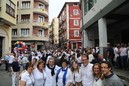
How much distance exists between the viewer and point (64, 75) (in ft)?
21.0

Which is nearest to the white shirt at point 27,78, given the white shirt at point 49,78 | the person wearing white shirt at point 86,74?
the white shirt at point 49,78

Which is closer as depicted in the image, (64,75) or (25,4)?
(64,75)

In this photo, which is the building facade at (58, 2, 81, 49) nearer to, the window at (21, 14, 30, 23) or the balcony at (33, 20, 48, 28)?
the balcony at (33, 20, 48, 28)

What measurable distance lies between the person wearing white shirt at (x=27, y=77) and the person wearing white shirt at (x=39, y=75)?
0.16 metres

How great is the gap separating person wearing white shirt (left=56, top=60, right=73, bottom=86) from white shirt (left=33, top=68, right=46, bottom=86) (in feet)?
1.56

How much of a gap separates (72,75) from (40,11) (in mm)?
42547

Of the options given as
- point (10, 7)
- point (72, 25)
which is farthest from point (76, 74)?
point (72, 25)

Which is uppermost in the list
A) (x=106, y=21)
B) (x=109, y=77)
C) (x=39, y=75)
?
(x=106, y=21)

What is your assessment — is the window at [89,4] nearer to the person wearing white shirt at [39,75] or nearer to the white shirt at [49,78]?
the white shirt at [49,78]

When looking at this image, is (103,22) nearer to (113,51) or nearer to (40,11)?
(113,51)

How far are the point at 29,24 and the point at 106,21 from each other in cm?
2797

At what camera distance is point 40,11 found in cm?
4762

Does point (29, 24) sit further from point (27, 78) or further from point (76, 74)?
point (27, 78)

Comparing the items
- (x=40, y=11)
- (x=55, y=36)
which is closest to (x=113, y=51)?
(x=40, y=11)
